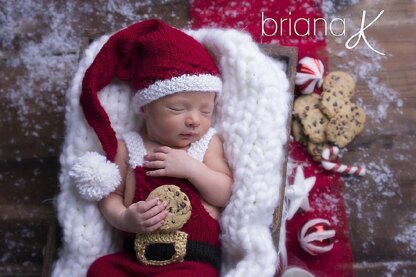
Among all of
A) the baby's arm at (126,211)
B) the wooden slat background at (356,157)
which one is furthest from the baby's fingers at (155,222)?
the wooden slat background at (356,157)

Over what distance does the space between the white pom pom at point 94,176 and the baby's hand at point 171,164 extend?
0.23ft

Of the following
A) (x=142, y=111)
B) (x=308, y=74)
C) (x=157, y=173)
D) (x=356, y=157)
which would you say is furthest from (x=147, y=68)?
(x=356, y=157)

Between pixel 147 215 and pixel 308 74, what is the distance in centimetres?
56

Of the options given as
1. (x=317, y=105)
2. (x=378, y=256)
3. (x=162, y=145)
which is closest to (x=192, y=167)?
(x=162, y=145)

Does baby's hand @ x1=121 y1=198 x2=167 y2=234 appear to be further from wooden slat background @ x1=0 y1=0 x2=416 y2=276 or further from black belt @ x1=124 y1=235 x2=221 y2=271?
wooden slat background @ x1=0 y1=0 x2=416 y2=276

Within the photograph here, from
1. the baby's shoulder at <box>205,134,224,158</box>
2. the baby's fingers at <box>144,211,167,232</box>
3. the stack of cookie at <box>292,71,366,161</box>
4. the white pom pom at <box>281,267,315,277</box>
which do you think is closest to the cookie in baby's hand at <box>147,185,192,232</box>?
the baby's fingers at <box>144,211,167,232</box>

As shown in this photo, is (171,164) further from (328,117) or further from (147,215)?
(328,117)

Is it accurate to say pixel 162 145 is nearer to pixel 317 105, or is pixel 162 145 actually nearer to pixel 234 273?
pixel 234 273

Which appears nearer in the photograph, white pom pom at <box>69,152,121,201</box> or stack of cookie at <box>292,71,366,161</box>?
white pom pom at <box>69,152,121,201</box>

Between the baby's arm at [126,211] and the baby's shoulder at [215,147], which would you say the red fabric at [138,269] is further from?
the baby's shoulder at [215,147]

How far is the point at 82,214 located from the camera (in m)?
1.05

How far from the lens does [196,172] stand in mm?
1010

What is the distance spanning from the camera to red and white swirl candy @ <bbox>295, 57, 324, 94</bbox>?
1281 millimetres

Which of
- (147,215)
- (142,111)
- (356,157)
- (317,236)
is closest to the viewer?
(147,215)
